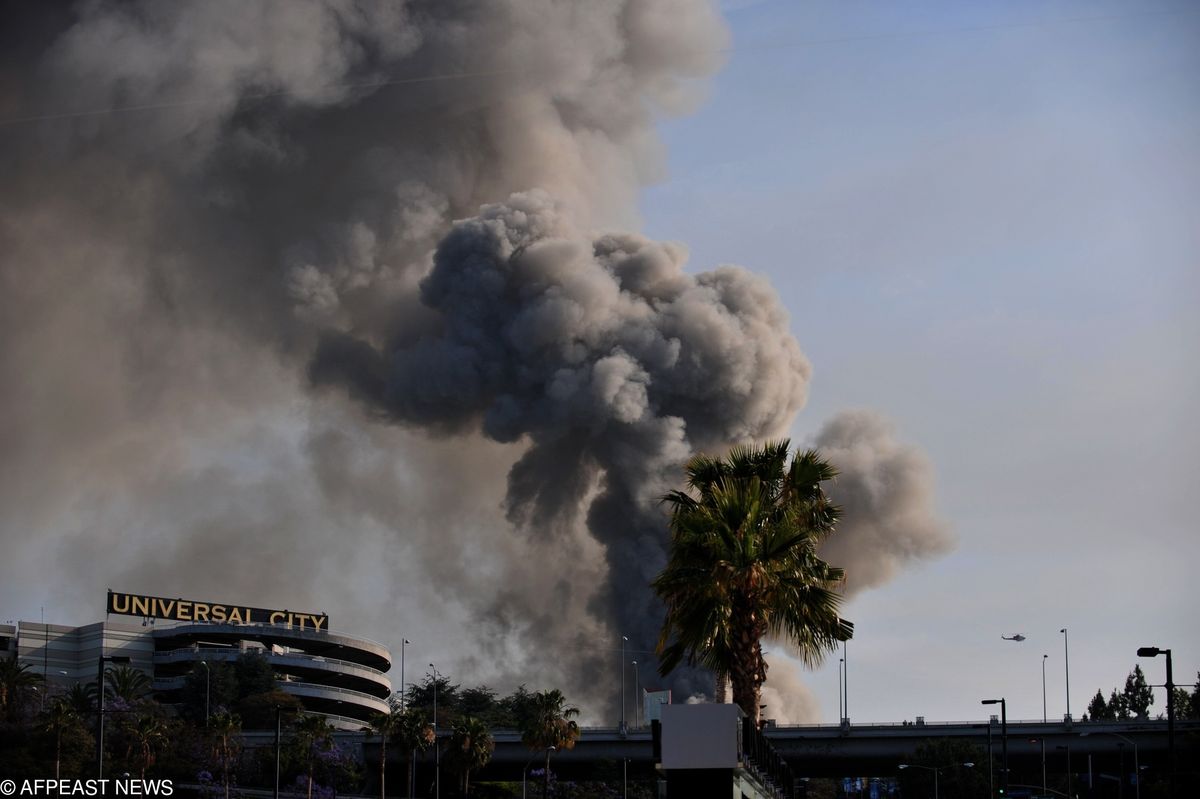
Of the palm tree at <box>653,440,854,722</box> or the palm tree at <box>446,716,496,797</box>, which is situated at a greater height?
the palm tree at <box>653,440,854,722</box>

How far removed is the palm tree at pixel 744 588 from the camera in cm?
2850

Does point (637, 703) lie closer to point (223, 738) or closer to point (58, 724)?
point (223, 738)

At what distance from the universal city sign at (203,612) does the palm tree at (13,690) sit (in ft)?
124

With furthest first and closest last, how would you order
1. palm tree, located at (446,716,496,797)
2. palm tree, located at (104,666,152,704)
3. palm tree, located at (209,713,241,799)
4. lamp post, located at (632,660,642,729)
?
lamp post, located at (632,660,642,729) → palm tree, located at (104,666,152,704) → palm tree, located at (209,713,241,799) → palm tree, located at (446,716,496,797)

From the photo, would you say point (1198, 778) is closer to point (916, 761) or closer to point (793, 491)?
point (916, 761)

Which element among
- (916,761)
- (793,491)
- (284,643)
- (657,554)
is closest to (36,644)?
(284,643)

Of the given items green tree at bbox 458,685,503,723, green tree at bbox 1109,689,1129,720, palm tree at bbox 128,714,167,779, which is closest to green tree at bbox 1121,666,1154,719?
green tree at bbox 1109,689,1129,720

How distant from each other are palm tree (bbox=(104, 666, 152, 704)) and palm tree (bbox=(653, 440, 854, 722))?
347ft

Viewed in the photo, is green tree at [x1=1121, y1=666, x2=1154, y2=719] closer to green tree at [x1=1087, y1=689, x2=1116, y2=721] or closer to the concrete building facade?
green tree at [x1=1087, y1=689, x2=1116, y2=721]

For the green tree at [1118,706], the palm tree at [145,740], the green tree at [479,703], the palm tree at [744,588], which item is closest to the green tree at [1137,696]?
the green tree at [1118,706]

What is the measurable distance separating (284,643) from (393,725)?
69669 mm

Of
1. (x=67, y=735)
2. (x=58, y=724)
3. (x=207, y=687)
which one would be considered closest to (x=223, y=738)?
(x=67, y=735)

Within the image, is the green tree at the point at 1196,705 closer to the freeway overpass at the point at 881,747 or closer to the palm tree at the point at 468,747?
the freeway overpass at the point at 881,747

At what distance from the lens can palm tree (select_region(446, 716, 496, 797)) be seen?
105 m
